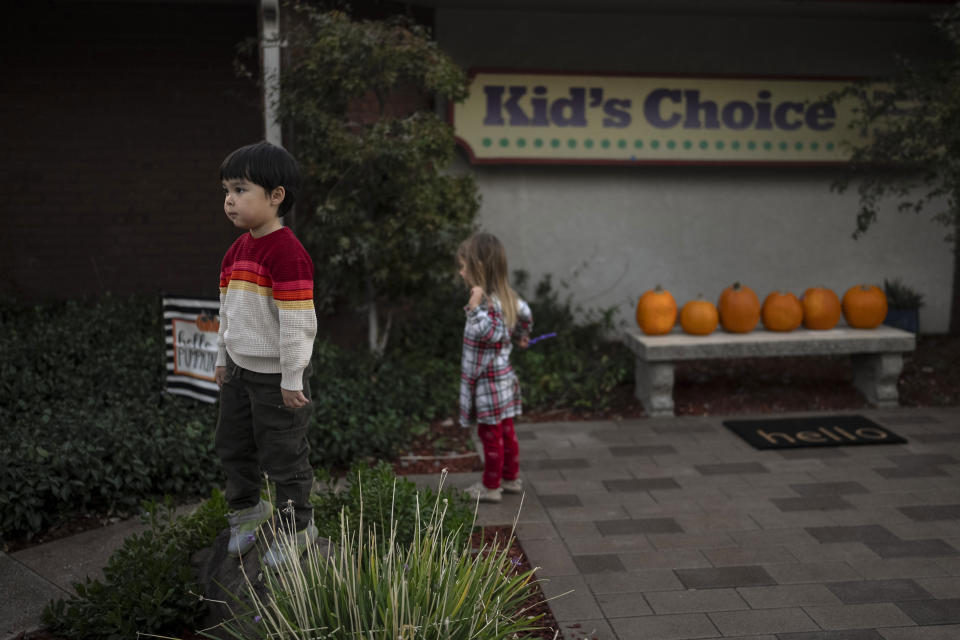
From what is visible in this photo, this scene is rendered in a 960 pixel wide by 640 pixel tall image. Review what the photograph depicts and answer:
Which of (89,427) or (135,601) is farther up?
(89,427)

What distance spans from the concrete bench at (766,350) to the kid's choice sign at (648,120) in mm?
2337

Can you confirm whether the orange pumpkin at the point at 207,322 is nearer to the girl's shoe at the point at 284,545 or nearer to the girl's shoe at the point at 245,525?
the girl's shoe at the point at 245,525

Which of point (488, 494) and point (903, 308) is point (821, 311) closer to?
point (903, 308)

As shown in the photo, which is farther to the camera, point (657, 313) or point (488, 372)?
point (657, 313)

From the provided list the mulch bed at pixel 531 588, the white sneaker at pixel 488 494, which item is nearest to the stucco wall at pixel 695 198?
the white sneaker at pixel 488 494

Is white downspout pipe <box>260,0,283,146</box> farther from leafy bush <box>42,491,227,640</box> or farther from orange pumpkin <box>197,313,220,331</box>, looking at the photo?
leafy bush <box>42,491,227,640</box>

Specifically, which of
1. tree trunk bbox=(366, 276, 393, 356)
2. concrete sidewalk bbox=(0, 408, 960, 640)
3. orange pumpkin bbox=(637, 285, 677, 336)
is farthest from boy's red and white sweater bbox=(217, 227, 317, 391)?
orange pumpkin bbox=(637, 285, 677, 336)

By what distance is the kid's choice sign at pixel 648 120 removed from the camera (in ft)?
27.0

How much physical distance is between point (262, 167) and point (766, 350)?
186 inches

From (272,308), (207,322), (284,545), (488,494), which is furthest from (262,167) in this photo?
(207,322)

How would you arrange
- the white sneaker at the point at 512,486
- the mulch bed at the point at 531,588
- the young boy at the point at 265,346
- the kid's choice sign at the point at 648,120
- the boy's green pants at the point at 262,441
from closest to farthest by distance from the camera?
1. the young boy at the point at 265,346
2. the boy's green pants at the point at 262,441
3. the mulch bed at the point at 531,588
4. the white sneaker at the point at 512,486
5. the kid's choice sign at the point at 648,120

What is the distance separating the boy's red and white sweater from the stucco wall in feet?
17.7

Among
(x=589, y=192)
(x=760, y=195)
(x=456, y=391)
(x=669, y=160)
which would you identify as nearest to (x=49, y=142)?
(x=456, y=391)

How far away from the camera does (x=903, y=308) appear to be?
8.83 m
